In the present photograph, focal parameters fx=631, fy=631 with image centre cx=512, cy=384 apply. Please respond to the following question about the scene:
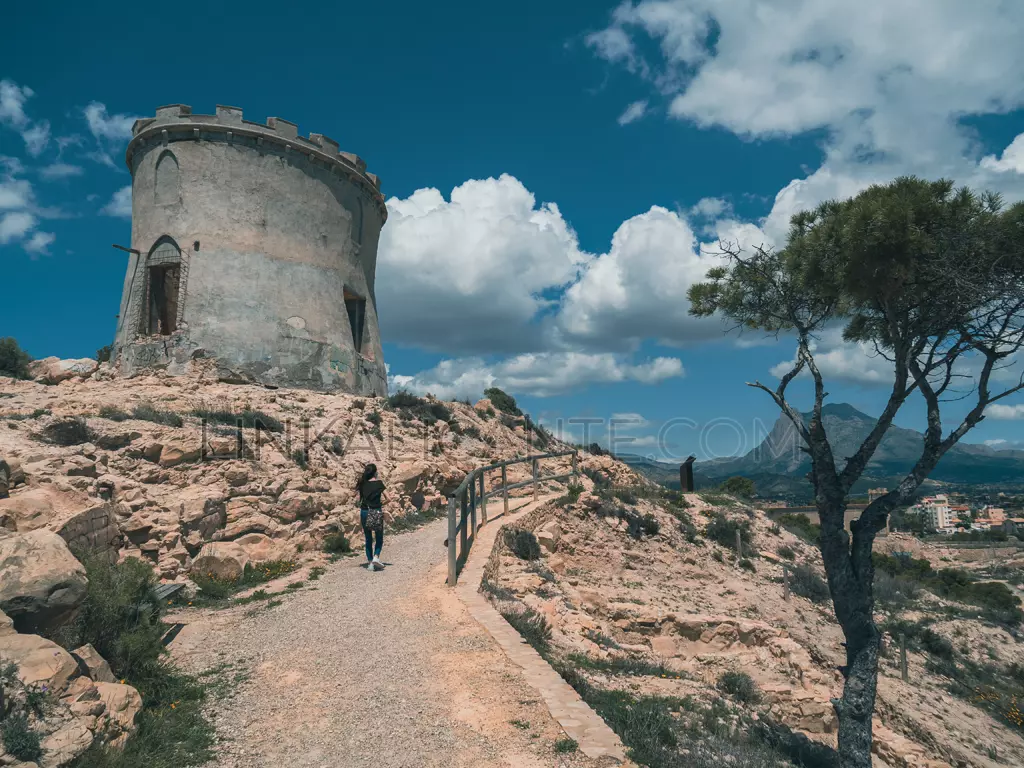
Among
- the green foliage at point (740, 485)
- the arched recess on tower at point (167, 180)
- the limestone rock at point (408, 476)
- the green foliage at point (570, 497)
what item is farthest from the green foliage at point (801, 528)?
the arched recess on tower at point (167, 180)

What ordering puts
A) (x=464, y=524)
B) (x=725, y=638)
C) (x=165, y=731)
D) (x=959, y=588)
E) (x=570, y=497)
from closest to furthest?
(x=165, y=731) < (x=464, y=524) < (x=725, y=638) < (x=570, y=497) < (x=959, y=588)

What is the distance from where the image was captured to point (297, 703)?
5281 millimetres

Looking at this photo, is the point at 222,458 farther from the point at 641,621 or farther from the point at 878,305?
the point at 878,305

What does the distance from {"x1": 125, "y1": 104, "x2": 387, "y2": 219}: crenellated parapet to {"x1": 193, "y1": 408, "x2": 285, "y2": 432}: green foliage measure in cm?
914

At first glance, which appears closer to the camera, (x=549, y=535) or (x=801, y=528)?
(x=549, y=535)

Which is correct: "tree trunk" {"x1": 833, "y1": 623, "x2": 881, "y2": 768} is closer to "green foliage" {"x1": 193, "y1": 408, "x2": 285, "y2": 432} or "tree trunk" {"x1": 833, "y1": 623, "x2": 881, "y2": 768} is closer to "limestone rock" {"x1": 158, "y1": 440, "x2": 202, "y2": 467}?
"limestone rock" {"x1": 158, "y1": 440, "x2": 202, "y2": 467}

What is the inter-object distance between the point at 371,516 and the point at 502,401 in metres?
16.8

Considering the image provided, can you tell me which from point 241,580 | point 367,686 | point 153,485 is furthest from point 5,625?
point 153,485

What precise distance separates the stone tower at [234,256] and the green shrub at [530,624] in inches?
480

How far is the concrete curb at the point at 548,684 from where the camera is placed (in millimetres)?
4578

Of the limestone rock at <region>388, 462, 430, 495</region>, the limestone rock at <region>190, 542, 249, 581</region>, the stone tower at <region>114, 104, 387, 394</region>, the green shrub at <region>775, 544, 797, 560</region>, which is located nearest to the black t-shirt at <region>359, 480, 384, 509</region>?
the limestone rock at <region>190, 542, 249, 581</region>

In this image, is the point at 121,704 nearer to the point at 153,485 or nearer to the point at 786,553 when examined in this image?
the point at 153,485

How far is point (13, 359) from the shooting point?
19.6 metres

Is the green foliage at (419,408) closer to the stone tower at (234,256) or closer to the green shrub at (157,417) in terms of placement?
the stone tower at (234,256)
